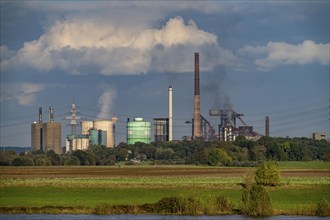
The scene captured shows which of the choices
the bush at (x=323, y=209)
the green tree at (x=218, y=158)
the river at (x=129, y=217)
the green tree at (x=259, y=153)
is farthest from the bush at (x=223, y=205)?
the green tree at (x=259, y=153)

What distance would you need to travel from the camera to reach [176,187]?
7919 centimetres

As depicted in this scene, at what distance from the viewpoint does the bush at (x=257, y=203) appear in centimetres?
5384

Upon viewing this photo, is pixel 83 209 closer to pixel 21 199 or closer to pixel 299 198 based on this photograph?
pixel 21 199

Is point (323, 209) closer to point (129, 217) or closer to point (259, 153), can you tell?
point (129, 217)

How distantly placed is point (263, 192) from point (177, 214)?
18.9ft

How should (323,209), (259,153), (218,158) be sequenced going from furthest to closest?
(259,153)
(218,158)
(323,209)

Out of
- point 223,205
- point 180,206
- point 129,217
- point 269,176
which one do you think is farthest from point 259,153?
point 129,217

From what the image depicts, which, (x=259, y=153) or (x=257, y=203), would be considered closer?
(x=257, y=203)

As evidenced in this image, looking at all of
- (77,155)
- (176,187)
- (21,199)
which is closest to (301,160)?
(77,155)

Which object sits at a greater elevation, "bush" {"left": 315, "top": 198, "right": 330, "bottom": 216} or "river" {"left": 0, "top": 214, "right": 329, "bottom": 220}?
"bush" {"left": 315, "top": 198, "right": 330, "bottom": 216}

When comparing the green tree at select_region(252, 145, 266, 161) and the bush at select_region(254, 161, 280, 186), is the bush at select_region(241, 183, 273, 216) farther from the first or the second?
the green tree at select_region(252, 145, 266, 161)

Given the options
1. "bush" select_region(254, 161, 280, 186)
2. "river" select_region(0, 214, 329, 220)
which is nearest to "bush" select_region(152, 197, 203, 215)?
"river" select_region(0, 214, 329, 220)

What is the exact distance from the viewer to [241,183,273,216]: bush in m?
53.8

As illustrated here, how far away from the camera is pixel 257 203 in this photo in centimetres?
5394
